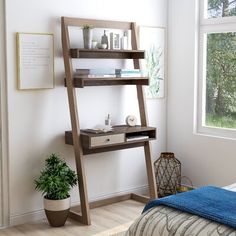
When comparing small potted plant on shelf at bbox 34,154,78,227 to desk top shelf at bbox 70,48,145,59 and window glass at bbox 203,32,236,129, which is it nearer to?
desk top shelf at bbox 70,48,145,59

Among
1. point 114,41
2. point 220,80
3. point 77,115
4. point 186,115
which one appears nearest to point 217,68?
point 220,80

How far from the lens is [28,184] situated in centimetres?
400

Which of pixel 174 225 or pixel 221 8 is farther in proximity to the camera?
pixel 221 8

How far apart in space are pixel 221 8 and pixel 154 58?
0.86 meters

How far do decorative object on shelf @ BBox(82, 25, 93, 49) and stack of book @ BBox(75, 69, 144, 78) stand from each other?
0.73 feet

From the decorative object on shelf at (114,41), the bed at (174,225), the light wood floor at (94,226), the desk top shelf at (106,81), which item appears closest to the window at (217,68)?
the desk top shelf at (106,81)

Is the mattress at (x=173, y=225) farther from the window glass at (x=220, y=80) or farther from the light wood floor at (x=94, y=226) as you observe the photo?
the window glass at (x=220, y=80)

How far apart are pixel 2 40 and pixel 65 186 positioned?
1.35m

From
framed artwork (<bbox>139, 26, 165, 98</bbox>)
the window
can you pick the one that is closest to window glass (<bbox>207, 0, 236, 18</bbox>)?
Result: the window

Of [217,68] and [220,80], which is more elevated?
[217,68]

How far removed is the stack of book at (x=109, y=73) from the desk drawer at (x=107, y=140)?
1.85 feet

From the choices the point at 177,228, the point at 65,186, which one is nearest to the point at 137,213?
the point at 65,186

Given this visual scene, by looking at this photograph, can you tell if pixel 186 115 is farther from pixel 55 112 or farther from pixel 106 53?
pixel 55 112

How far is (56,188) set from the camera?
3.82 metres
